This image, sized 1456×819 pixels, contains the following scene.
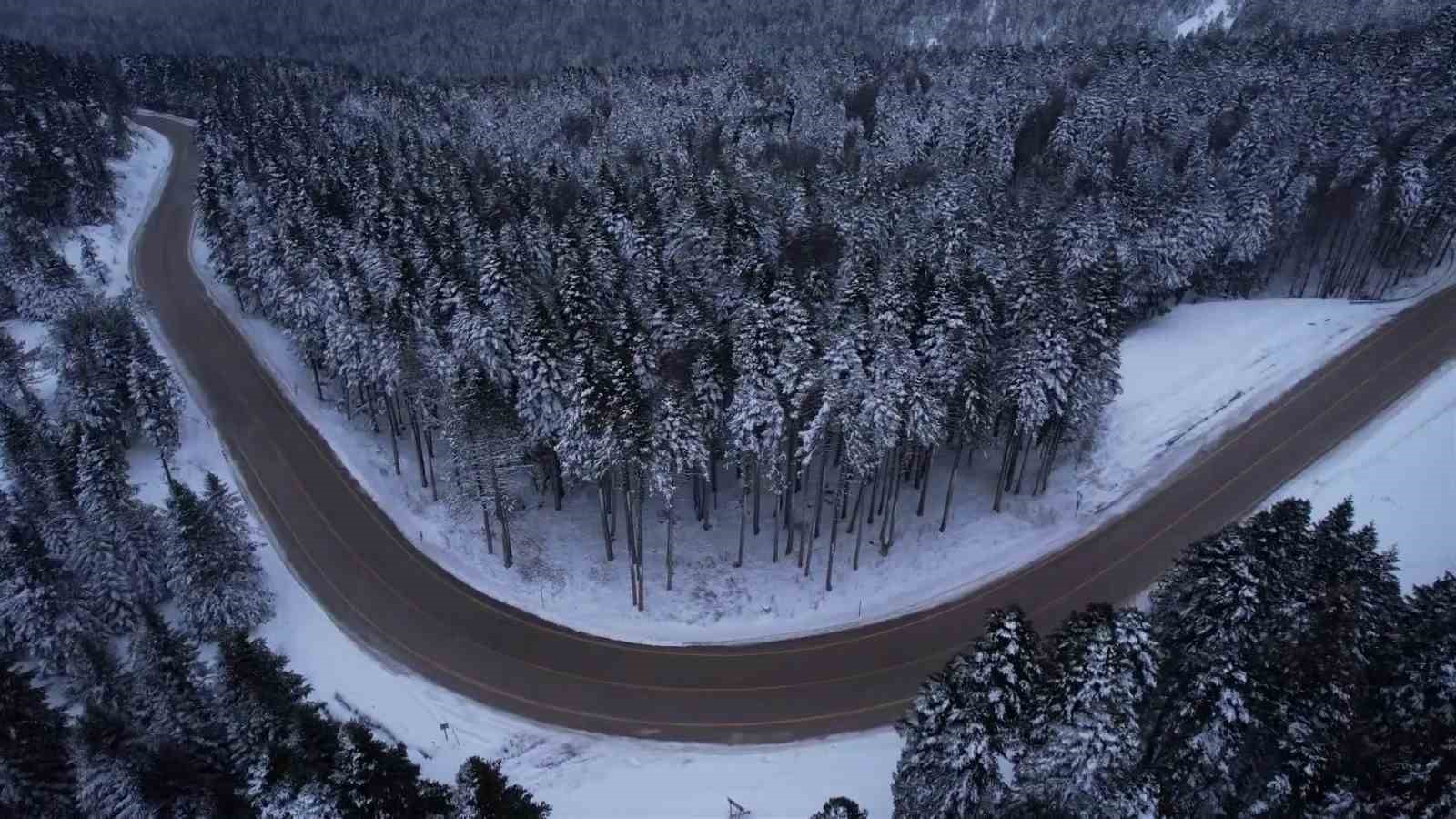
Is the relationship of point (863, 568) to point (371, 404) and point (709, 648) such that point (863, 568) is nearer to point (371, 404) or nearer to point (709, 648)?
point (709, 648)

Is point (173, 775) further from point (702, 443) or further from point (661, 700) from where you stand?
point (702, 443)

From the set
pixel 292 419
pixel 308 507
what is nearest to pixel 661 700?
pixel 308 507

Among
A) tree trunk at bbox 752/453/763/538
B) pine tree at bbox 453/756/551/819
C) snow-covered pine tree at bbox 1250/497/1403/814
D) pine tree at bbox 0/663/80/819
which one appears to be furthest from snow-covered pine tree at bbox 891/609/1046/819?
pine tree at bbox 0/663/80/819

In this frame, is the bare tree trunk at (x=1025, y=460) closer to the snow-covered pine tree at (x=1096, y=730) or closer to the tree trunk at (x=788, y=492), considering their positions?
the tree trunk at (x=788, y=492)

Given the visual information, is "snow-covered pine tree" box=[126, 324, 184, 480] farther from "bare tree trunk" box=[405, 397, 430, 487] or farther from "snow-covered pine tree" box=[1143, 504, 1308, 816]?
"snow-covered pine tree" box=[1143, 504, 1308, 816]

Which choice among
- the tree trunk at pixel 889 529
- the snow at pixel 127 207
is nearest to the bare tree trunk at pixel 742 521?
the tree trunk at pixel 889 529
